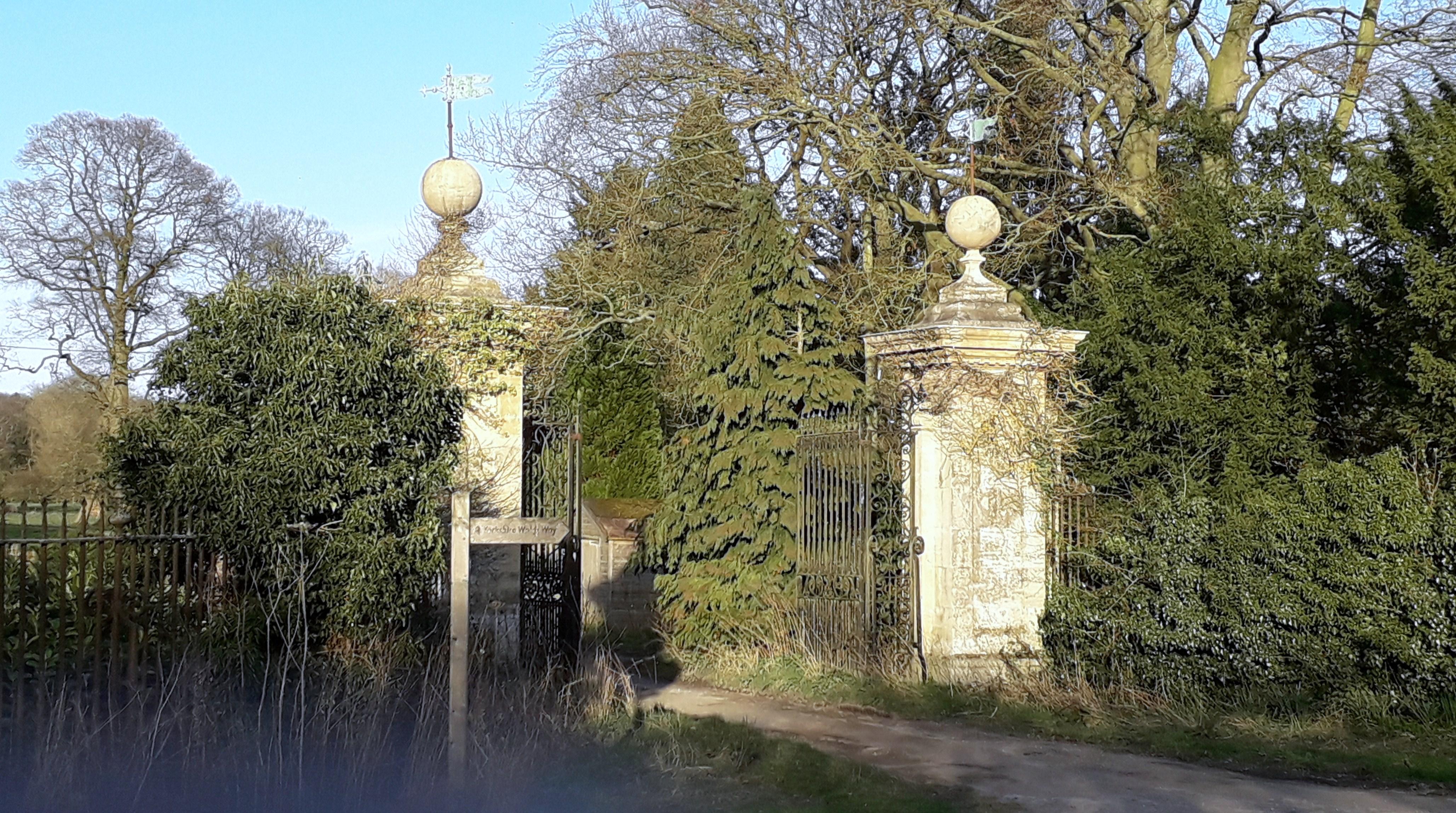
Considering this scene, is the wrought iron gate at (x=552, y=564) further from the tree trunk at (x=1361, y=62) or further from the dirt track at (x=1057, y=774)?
the tree trunk at (x=1361, y=62)

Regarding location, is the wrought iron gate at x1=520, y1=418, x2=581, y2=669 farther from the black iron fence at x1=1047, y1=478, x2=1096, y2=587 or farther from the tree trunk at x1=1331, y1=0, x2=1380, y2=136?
the tree trunk at x1=1331, y1=0, x2=1380, y2=136

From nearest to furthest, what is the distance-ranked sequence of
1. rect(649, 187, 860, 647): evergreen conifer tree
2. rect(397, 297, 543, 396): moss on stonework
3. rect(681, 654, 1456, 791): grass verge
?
rect(681, 654, 1456, 791): grass verge
rect(397, 297, 543, 396): moss on stonework
rect(649, 187, 860, 647): evergreen conifer tree

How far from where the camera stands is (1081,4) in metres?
18.0

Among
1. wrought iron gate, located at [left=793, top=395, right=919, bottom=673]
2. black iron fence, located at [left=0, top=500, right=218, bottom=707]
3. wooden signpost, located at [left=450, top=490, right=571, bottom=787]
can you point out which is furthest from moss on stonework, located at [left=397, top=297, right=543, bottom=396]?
wooden signpost, located at [left=450, top=490, right=571, bottom=787]

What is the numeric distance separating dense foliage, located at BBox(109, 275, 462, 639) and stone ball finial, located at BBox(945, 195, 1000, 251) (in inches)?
179

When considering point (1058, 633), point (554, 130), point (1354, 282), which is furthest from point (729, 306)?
point (554, 130)

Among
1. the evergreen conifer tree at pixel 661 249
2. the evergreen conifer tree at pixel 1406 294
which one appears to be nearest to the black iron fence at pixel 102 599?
the evergreen conifer tree at pixel 1406 294

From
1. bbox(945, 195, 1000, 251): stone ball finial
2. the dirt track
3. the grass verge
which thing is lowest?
the dirt track

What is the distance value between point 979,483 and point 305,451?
5138 mm

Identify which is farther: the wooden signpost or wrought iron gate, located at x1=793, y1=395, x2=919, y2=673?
wrought iron gate, located at x1=793, y1=395, x2=919, y2=673

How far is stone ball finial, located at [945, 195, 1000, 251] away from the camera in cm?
1146

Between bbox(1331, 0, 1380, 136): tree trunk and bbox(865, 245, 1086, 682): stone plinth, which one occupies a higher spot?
bbox(1331, 0, 1380, 136): tree trunk

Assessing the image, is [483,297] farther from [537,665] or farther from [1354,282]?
[1354,282]

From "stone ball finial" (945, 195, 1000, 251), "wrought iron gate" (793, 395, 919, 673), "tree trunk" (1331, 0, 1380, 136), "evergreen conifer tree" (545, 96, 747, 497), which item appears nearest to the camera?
"wrought iron gate" (793, 395, 919, 673)
